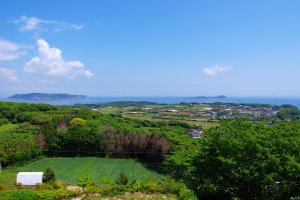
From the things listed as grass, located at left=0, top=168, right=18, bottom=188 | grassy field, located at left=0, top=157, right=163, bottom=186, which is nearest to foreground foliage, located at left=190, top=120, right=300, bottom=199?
grassy field, located at left=0, top=157, right=163, bottom=186

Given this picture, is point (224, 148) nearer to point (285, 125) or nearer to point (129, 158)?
point (285, 125)

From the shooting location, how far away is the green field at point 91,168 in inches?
1259

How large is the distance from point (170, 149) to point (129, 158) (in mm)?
6496

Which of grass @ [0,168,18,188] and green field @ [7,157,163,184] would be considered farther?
green field @ [7,157,163,184]

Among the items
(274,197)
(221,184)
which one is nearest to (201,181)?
(221,184)

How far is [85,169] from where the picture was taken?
3472 cm

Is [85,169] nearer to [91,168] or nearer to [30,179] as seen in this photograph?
[91,168]

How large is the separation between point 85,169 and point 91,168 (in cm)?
95

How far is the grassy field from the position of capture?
31381 millimetres

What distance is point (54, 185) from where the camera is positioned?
25484 millimetres

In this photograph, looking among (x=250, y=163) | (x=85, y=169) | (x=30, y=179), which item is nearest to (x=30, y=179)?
(x=30, y=179)

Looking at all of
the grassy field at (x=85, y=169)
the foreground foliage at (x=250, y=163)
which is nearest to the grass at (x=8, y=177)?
the grassy field at (x=85, y=169)

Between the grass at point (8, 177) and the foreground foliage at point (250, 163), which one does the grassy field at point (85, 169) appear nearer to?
the grass at point (8, 177)

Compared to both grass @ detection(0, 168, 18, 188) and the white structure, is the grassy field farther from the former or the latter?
the white structure
